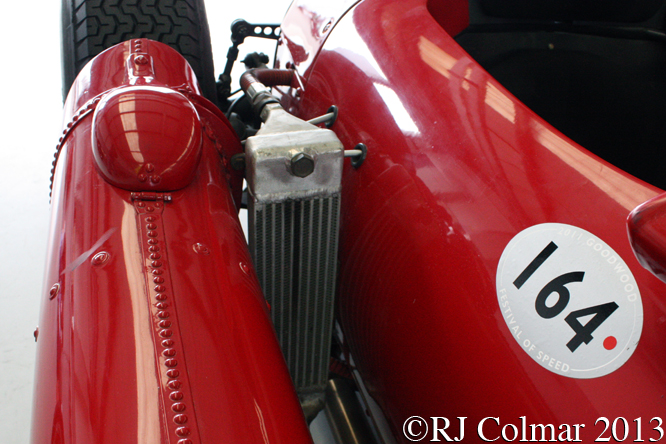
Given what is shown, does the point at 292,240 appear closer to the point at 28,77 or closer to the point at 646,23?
the point at 646,23

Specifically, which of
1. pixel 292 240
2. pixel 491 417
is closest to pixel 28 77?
pixel 292 240

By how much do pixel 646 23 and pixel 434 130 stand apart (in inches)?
36.4

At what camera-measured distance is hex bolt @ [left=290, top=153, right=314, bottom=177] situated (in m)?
0.92

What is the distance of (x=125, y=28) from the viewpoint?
1.66m

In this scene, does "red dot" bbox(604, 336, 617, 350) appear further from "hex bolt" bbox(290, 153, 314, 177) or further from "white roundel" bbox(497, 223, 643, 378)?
"hex bolt" bbox(290, 153, 314, 177)

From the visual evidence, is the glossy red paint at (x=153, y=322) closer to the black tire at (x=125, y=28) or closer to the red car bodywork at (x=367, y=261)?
the red car bodywork at (x=367, y=261)

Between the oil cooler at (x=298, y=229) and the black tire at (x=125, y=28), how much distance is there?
71 cm

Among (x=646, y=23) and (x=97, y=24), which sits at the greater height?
(x=97, y=24)

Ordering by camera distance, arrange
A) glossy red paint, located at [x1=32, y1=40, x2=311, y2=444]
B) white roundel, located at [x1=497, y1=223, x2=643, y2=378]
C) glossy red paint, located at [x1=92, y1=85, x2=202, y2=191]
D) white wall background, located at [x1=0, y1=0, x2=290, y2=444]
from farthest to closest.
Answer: white wall background, located at [x1=0, y1=0, x2=290, y2=444] → glossy red paint, located at [x1=92, y1=85, x2=202, y2=191] → white roundel, located at [x1=497, y1=223, x2=643, y2=378] → glossy red paint, located at [x1=32, y1=40, x2=311, y2=444]

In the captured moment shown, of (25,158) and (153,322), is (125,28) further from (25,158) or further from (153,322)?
(25,158)

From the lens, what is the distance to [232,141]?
1.21 meters

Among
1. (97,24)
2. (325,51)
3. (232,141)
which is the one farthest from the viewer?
(97,24)

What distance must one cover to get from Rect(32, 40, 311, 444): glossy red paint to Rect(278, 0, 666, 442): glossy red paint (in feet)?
0.89

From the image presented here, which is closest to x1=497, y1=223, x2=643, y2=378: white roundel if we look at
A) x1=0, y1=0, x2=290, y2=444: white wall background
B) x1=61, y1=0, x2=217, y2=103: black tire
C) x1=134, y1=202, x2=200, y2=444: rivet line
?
x1=134, y1=202, x2=200, y2=444: rivet line
